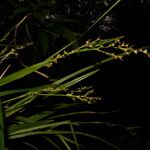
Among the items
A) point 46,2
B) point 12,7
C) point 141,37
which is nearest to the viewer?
point 46,2

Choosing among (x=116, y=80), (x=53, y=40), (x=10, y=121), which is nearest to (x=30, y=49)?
(x=53, y=40)

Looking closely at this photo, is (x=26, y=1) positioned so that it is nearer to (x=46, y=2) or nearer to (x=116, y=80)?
(x=46, y=2)

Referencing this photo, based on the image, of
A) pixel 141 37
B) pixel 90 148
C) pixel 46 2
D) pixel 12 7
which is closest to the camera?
pixel 46 2

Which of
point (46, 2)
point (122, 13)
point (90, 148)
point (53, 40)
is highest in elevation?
point (122, 13)

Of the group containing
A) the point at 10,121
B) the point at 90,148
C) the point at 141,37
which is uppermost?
the point at 141,37

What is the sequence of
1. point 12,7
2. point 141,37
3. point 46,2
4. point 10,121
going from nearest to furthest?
1. point 10,121
2. point 46,2
3. point 12,7
4. point 141,37

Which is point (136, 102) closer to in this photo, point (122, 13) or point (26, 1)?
point (122, 13)

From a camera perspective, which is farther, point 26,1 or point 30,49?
point 30,49

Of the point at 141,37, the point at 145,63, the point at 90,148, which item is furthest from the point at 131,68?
the point at 90,148

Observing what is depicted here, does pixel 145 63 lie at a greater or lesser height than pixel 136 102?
greater
